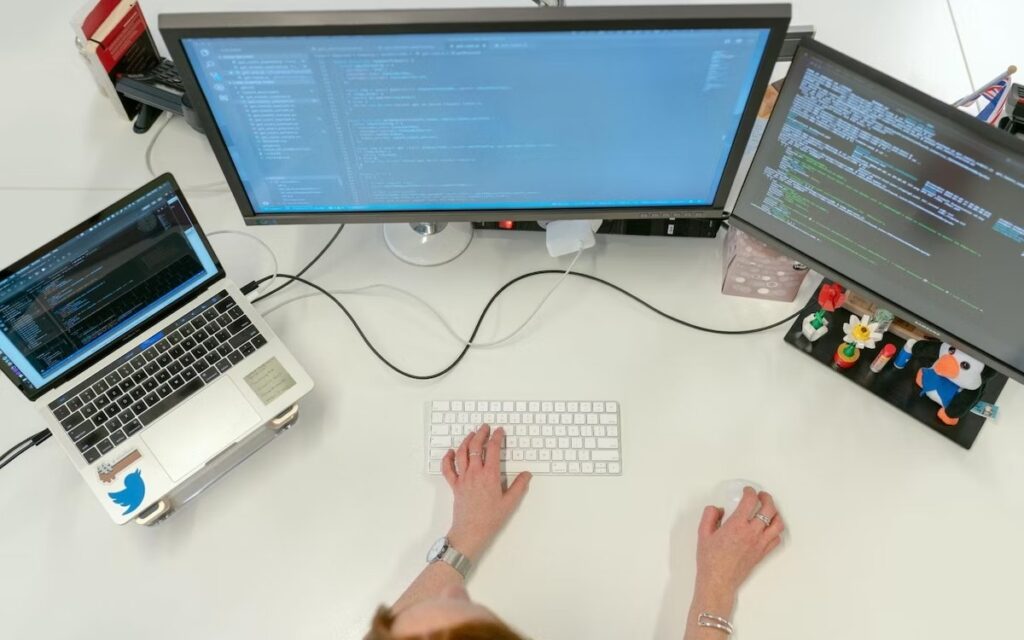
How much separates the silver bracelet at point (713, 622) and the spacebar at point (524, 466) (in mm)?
267

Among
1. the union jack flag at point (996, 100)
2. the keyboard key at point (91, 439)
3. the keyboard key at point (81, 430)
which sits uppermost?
the union jack flag at point (996, 100)

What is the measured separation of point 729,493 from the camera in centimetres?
108

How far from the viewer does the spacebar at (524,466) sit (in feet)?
3.60

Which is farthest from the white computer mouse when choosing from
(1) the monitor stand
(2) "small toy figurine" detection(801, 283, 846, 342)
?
(1) the monitor stand

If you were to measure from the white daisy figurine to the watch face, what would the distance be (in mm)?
632

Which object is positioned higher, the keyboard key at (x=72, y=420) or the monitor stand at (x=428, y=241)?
the monitor stand at (x=428, y=241)

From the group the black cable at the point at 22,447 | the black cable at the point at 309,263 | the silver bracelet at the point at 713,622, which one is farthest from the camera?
the black cable at the point at 309,263

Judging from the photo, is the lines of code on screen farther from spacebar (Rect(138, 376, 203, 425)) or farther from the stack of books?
the stack of books

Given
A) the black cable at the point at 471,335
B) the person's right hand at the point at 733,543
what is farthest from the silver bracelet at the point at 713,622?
the black cable at the point at 471,335

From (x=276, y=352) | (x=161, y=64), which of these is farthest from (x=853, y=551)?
(x=161, y=64)

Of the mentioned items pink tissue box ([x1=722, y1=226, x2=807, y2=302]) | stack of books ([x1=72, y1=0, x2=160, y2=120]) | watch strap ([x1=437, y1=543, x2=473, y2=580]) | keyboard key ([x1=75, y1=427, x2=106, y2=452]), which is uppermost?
stack of books ([x1=72, y1=0, x2=160, y2=120])

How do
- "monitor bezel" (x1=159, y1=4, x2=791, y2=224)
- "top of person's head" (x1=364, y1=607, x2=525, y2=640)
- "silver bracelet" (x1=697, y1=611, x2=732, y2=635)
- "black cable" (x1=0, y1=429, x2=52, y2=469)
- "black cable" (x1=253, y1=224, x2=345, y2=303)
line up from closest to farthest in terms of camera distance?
1. "top of person's head" (x1=364, y1=607, x2=525, y2=640)
2. "monitor bezel" (x1=159, y1=4, x2=791, y2=224)
3. "silver bracelet" (x1=697, y1=611, x2=732, y2=635)
4. "black cable" (x1=0, y1=429, x2=52, y2=469)
5. "black cable" (x1=253, y1=224, x2=345, y2=303)

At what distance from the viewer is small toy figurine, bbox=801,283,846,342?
3.76 feet

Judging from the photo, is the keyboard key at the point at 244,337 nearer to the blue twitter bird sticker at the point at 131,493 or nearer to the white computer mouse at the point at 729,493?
the blue twitter bird sticker at the point at 131,493
